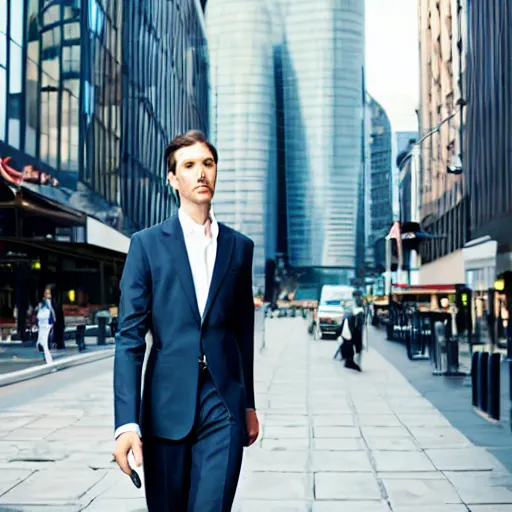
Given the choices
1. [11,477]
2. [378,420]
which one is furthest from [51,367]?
[11,477]

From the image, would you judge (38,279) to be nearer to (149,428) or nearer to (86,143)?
(86,143)

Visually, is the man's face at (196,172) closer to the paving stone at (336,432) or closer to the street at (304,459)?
the street at (304,459)

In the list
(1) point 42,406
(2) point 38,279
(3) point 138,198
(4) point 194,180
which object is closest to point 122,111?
(3) point 138,198

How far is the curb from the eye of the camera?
20.1 meters

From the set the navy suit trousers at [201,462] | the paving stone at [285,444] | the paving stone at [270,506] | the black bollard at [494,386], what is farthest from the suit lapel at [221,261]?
the black bollard at [494,386]

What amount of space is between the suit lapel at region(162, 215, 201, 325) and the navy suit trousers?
258 millimetres

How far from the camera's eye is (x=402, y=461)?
9.60m

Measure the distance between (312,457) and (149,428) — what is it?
6.62 metres

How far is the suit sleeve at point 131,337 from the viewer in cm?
346

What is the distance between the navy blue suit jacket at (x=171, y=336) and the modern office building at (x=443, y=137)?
150ft

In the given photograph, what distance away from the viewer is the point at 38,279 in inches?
1201

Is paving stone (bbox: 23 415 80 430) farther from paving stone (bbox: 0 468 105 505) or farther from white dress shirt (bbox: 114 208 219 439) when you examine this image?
white dress shirt (bbox: 114 208 219 439)

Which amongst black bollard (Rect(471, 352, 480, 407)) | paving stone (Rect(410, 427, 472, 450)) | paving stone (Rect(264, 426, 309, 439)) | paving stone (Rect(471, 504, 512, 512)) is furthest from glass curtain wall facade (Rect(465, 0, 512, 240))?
paving stone (Rect(471, 504, 512, 512))

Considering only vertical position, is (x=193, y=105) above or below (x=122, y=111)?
above
